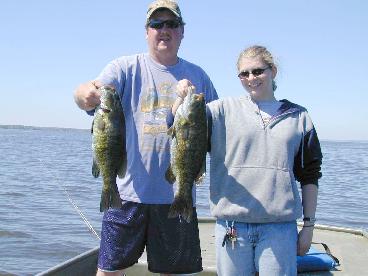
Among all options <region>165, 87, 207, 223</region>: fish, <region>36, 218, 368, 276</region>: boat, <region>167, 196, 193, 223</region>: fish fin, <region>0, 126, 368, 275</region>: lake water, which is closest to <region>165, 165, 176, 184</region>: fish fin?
<region>165, 87, 207, 223</region>: fish

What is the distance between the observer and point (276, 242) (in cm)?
400

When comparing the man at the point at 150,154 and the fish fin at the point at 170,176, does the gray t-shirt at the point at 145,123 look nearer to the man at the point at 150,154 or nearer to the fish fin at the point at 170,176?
the man at the point at 150,154

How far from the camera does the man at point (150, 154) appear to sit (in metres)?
4.37

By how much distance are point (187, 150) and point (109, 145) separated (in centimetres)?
65

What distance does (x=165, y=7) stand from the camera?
14.1 ft

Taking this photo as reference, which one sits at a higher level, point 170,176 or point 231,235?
point 170,176

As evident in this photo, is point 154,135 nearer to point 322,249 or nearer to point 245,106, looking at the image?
point 245,106

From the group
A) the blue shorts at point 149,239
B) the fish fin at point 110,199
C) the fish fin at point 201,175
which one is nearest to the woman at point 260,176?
the fish fin at point 201,175

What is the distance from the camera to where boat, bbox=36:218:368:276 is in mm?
6277

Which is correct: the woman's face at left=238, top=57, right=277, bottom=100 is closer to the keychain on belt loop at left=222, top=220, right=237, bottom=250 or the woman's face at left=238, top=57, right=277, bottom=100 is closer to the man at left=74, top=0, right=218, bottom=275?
the man at left=74, top=0, right=218, bottom=275

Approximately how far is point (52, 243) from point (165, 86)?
9.68m

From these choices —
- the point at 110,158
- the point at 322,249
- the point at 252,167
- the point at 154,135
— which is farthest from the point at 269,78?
the point at 322,249

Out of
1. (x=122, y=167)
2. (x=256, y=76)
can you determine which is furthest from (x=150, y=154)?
(x=256, y=76)

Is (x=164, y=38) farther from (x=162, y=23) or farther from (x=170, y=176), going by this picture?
(x=170, y=176)
